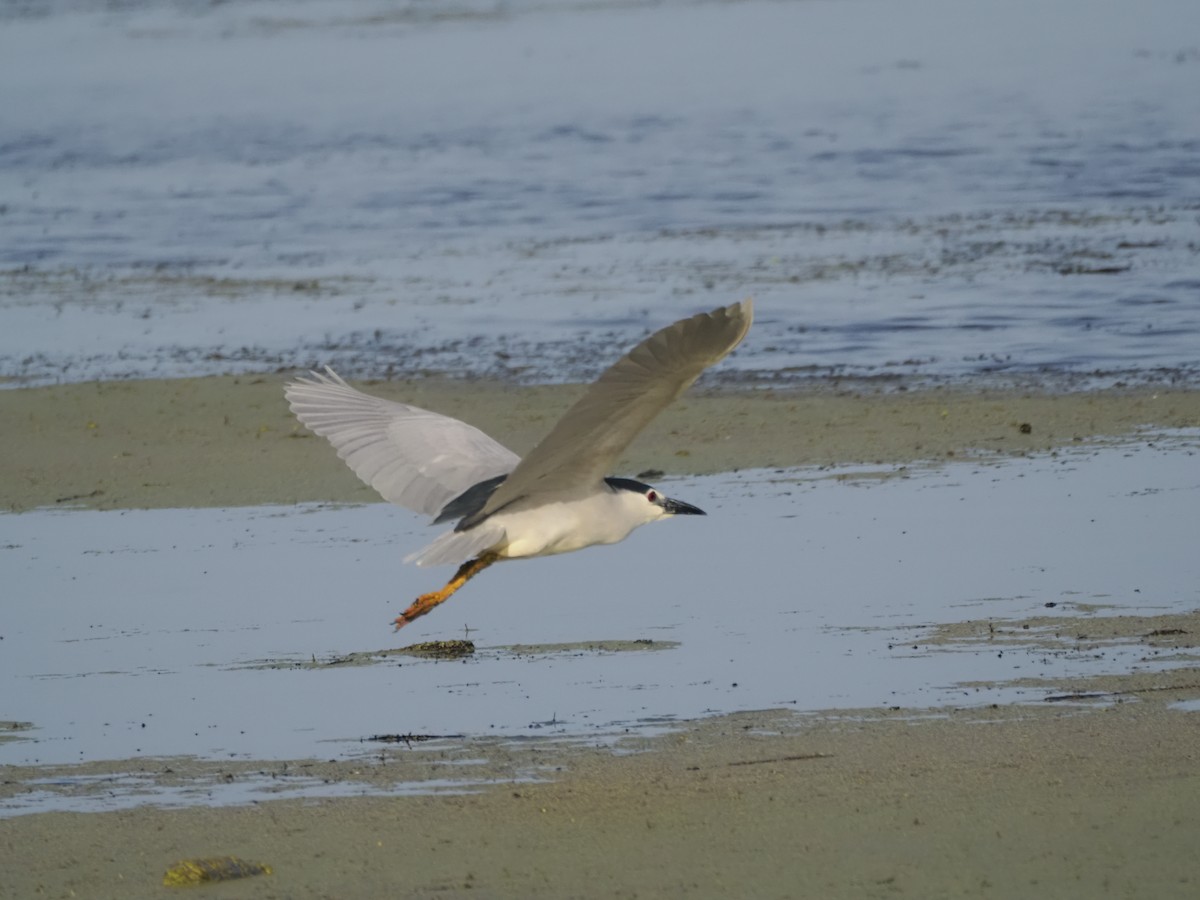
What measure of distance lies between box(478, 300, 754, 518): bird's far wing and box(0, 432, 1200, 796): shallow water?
28.5 inches

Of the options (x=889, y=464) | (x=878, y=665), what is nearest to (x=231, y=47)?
(x=889, y=464)

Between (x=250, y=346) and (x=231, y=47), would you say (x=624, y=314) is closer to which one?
(x=250, y=346)

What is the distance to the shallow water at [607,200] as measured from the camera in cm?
1389

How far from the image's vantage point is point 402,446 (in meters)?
7.49

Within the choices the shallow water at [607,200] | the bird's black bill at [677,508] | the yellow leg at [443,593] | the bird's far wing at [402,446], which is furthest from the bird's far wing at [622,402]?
the shallow water at [607,200]

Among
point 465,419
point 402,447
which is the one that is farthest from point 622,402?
point 465,419

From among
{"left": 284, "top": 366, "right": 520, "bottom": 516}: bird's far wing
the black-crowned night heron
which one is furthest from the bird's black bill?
{"left": 284, "top": 366, "right": 520, "bottom": 516}: bird's far wing

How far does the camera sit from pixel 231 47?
38.1 meters

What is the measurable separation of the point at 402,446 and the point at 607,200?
513 inches

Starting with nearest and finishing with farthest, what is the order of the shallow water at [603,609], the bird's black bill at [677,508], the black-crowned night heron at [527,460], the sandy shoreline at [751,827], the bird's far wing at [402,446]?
the sandy shoreline at [751,827] < the black-crowned night heron at [527,460] < the shallow water at [603,609] < the bird's black bill at [677,508] < the bird's far wing at [402,446]

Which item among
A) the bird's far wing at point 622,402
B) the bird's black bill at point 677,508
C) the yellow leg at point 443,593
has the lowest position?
the yellow leg at point 443,593

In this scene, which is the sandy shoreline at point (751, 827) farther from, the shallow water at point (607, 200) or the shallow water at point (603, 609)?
the shallow water at point (607, 200)

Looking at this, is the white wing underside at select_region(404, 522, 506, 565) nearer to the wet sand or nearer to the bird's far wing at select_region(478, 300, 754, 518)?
the bird's far wing at select_region(478, 300, 754, 518)

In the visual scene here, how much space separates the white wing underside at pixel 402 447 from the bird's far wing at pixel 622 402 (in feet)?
2.07
